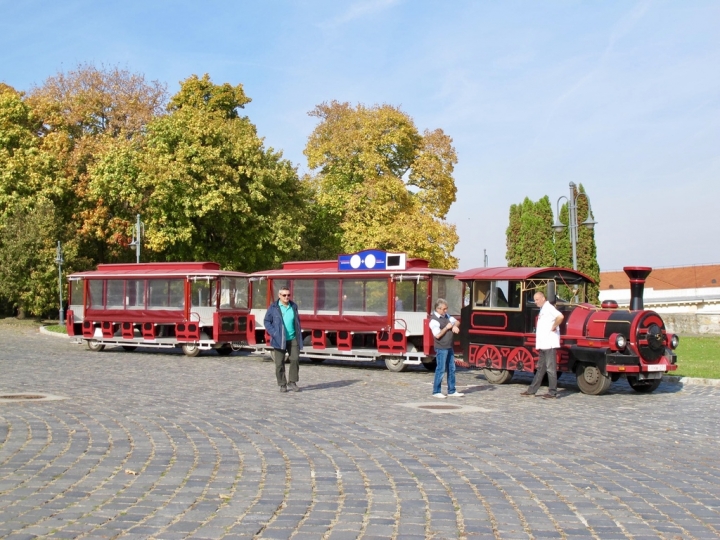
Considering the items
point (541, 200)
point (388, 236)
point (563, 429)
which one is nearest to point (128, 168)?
point (388, 236)

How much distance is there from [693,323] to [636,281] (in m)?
29.2

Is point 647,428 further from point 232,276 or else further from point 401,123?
point 401,123

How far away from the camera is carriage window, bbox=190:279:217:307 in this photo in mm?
27859

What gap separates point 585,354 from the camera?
1636 cm

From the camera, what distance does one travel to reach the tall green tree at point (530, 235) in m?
59.8

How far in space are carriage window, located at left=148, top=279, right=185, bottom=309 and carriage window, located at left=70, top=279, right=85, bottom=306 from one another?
3.55m

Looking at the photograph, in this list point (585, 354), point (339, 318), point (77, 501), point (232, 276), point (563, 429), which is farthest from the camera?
point (232, 276)

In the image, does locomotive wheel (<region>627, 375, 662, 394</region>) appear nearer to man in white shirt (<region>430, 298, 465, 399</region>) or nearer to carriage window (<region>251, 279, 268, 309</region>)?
man in white shirt (<region>430, 298, 465, 399</region>)

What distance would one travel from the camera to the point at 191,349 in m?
27.7

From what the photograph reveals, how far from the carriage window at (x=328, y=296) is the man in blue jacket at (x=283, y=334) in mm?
8335

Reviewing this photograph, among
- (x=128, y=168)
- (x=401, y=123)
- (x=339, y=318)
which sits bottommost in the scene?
(x=339, y=318)

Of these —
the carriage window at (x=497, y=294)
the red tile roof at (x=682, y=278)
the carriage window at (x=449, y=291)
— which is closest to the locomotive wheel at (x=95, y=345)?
the carriage window at (x=449, y=291)

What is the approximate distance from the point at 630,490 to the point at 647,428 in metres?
4.34

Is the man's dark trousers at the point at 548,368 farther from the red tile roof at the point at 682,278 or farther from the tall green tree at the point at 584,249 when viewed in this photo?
the red tile roof at the point at 682,278
